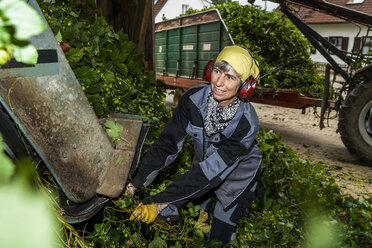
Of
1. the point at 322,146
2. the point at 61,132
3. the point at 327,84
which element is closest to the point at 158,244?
the point at 61,132

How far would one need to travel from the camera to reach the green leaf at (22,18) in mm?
376

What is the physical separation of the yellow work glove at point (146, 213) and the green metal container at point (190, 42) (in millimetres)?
5307

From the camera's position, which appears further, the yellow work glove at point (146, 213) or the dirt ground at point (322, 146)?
the dirt ground at point (322, 146)

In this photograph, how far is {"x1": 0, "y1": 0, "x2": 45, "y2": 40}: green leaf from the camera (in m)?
0.38

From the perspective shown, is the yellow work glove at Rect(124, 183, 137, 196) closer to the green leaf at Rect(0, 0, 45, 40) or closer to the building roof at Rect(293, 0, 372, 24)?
the green leaf at Rect(0, 0, 45, 40)

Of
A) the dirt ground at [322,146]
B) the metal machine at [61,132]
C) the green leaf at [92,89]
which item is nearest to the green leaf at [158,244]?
the metal machine at [61,132]

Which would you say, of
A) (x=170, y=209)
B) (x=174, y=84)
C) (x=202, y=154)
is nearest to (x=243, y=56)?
(x=202, y=154)

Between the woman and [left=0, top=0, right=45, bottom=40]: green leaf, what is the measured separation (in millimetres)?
Result: 1567

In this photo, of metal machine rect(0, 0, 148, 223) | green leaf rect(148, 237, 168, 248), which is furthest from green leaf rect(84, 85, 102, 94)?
green leaf rect(148, 237, 168, 248)

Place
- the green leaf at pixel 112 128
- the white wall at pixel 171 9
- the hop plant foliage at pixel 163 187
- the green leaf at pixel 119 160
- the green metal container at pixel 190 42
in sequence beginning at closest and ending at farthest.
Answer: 1. the green leaf at pixel 119 160
2. the green leaf at pixel 112 128
3. the hop plant foliage at pixel 163 187
4. the green metal container at pixel 190 42
5. the white wall at pixel 171 9

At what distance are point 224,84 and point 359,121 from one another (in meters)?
3.69

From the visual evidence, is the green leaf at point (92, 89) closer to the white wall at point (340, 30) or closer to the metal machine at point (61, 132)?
the metal machine at point (61, 132)

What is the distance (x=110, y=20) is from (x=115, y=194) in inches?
91.5

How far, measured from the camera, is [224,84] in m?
2.10
